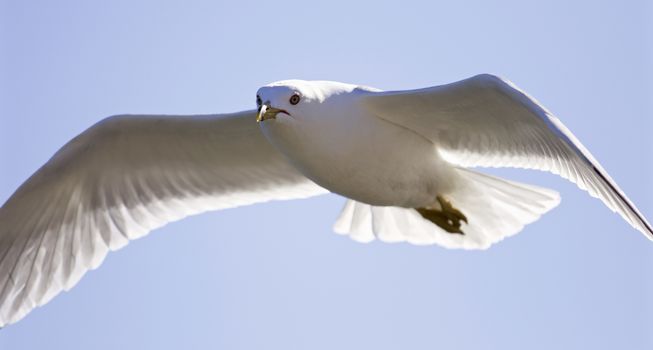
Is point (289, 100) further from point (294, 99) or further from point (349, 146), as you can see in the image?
point (349, 146)

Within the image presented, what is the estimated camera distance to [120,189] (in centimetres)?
988

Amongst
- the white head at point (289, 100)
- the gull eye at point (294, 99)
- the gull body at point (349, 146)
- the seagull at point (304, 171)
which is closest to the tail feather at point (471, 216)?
the seagull at point (304, 171)

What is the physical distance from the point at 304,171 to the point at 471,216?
1813mm

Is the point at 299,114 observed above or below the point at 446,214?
above

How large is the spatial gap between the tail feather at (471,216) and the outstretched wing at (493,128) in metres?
0.51

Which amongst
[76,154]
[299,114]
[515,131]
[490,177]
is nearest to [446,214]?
[490,177]

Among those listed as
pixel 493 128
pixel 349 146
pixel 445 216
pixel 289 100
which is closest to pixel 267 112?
pixel 289 100

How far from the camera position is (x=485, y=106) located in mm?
8445

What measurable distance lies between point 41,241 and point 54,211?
0.26 meters

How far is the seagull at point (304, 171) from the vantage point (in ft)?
27.1

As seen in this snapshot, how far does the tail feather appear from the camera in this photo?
9609 mm

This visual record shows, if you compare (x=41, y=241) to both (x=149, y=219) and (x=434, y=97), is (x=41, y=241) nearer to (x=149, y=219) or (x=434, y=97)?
(x=149, y=219)

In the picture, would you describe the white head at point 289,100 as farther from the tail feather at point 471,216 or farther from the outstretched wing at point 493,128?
the tail feather at point 471,216

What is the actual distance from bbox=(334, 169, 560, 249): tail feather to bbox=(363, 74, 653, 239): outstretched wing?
0.51 m
